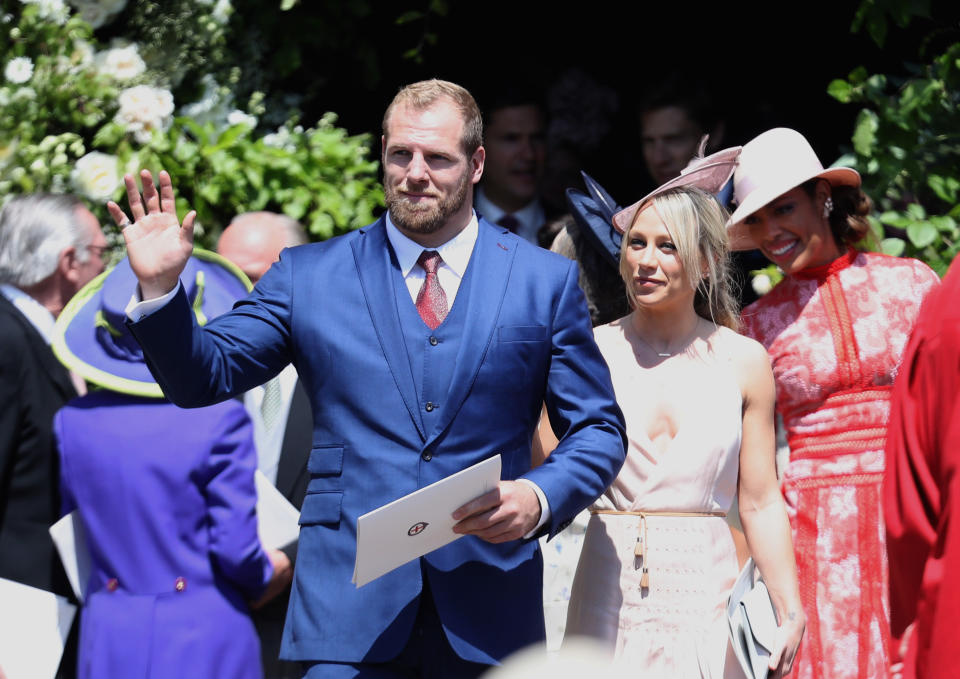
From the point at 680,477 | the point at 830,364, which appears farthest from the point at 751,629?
the point at 830,364

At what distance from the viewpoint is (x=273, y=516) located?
3.99m

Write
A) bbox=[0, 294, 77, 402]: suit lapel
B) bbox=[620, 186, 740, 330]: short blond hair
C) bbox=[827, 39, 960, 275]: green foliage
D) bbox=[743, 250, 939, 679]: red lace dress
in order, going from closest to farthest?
bbox=[620, 186, 740, 330]: short blond hair → bbox=[743, 250, 939, 679]: red lace dress → bbox=[0, 294, 77, 402]: suit lapel → bbox=[827, 39, 960, 275]: green foliage

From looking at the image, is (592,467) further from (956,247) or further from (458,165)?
(956,247)

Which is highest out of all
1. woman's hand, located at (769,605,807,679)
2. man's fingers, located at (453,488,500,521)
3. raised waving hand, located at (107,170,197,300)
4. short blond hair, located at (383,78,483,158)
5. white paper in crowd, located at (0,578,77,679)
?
short blond hair, located at (383,78,483,158)

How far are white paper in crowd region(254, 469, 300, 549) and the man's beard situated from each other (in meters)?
1.06

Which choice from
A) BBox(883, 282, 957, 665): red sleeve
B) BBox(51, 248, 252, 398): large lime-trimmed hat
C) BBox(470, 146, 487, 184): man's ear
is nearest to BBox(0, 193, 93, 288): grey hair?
BBox(51, 248, 252, 398): large lime-trimmed hat

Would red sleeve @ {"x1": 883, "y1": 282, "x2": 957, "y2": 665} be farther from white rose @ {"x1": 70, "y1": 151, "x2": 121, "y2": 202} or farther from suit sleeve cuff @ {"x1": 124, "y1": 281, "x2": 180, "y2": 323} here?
white rose @ {"x1": 70, "y1": 151, "x2": 121, "y2": 202}

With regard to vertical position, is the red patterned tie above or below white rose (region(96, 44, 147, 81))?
above

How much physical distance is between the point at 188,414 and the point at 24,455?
1.76 feet

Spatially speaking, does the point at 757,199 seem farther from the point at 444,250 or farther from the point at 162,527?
the point at 162,527

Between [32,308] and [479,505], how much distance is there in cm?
210

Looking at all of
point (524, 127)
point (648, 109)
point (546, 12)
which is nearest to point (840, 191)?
point (648, 109)

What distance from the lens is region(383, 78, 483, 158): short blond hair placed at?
10.8 feet

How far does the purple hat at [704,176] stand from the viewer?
3932 millimetres
